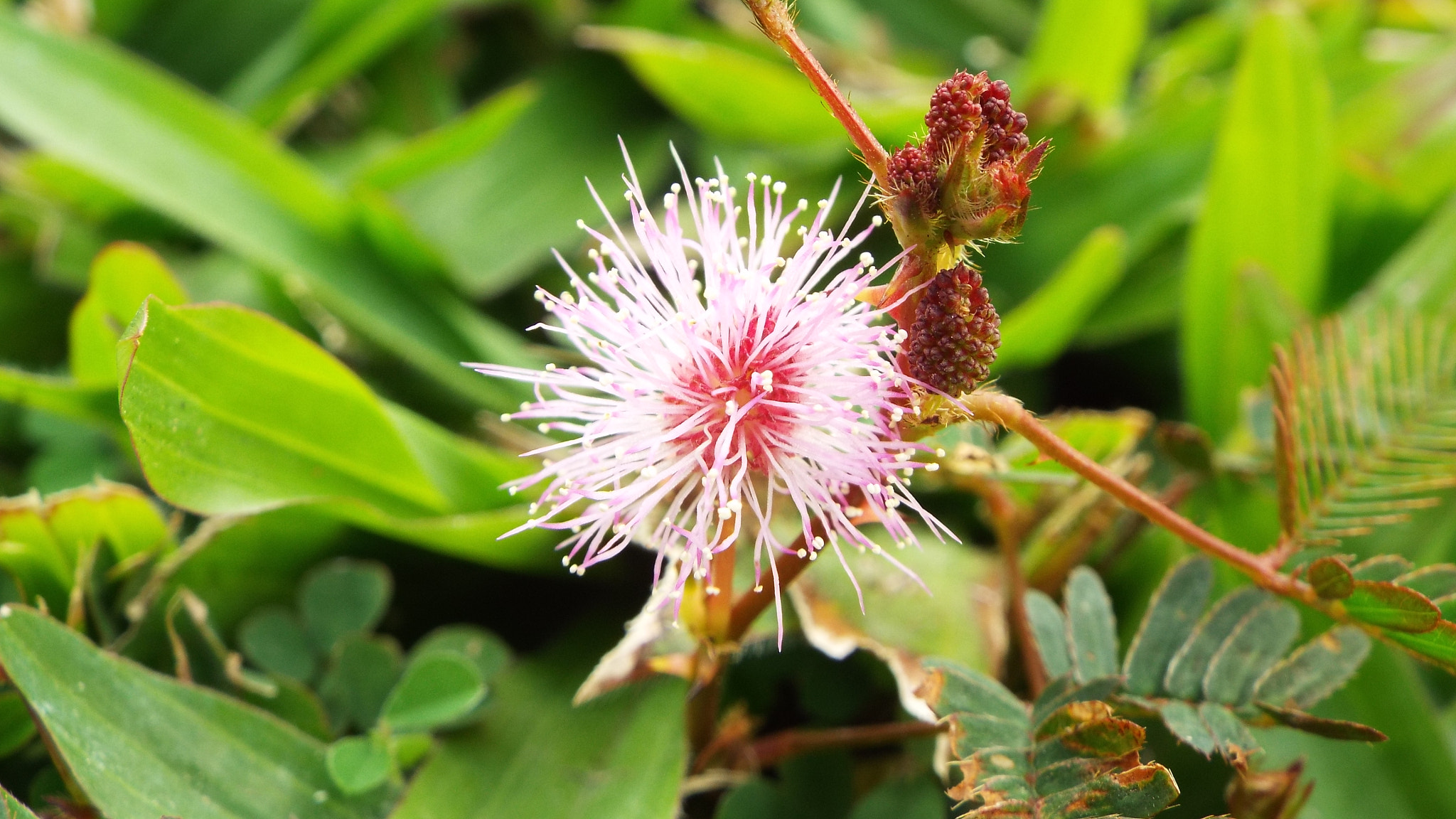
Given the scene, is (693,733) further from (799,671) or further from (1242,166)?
(1242,166)

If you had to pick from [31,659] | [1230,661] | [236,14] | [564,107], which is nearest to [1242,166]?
[1230,661]

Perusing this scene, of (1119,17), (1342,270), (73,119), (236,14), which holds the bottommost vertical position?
(73,119)

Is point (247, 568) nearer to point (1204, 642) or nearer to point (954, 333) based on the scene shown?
point (954, 333)

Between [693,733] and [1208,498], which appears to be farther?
[1208,498]

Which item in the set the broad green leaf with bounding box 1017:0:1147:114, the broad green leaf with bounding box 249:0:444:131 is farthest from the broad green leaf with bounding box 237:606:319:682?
the broad green leaf with bounding box 1017:0:1147:114

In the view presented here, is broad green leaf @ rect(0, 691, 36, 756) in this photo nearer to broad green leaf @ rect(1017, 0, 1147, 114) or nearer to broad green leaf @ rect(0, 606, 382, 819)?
broad green leaf @ rect(0, 606, 382, 819)
